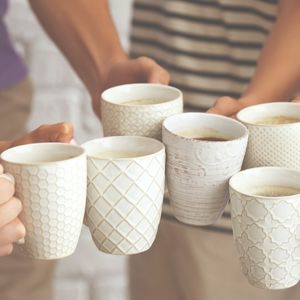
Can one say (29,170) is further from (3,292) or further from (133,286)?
(3,292)

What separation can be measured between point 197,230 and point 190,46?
0.80 ft

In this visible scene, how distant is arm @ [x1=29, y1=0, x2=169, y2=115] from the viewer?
3.48 ft

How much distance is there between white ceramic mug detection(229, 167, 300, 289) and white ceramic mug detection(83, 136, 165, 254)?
68 millimetres

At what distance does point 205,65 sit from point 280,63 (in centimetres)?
19

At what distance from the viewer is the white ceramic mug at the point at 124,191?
0.73m

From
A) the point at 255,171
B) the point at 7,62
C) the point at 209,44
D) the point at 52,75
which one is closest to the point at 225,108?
the point at 255,171

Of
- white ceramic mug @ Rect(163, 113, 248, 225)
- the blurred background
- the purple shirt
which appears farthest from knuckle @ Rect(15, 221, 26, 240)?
the blurred background

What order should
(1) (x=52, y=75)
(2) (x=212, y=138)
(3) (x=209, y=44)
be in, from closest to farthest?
(2) (x=212, y=138), (3) (x=209, y=44), (1) (x=52, y=75)

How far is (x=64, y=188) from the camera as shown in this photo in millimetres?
705

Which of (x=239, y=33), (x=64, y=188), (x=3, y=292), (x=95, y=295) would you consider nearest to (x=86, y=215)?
(x=64, y=188)

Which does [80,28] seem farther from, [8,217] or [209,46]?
[8,217]

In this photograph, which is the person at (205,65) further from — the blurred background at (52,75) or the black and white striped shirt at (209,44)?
the blurred background at (52,75)

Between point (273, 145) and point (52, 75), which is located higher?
point (273, 145)

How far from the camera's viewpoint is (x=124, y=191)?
29.0 inches
